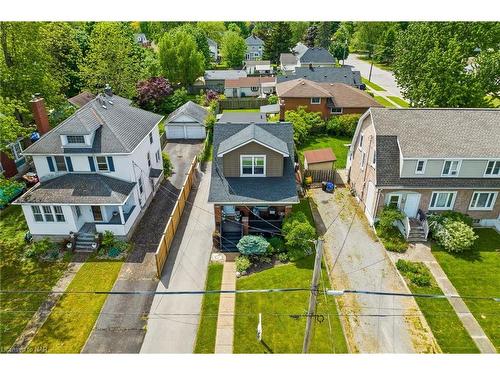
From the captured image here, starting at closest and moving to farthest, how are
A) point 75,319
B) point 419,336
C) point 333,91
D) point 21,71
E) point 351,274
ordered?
point 419,336 < point 75,319 < point 351,274 < point 21,71 < point 333,91

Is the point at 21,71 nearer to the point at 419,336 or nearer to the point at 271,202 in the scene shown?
the point at 271,202

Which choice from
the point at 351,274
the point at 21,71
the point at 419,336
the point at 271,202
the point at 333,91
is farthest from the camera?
the point at 333,91

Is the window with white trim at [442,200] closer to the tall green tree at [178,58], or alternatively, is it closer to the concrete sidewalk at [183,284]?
the concrete sidewalk at [183,284]

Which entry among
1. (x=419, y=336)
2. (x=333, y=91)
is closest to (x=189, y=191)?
(x=419, y=336)

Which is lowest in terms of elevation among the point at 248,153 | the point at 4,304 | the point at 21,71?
the point at 4,304

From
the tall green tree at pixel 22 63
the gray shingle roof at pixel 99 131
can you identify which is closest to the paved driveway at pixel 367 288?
the gray shingle roof at pixel 99 131

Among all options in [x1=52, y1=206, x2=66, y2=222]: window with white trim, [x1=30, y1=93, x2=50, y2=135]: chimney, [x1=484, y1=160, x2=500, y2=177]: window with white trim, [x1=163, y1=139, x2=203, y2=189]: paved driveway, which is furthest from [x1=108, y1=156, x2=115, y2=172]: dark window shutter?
[x1=484, y1=160, x2=500, y2=177]: window with white trim

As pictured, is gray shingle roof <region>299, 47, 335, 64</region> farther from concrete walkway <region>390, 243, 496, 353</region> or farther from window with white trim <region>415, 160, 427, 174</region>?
concrete walkway <region>390, 243, 496, 353</region>

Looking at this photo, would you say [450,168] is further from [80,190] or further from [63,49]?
[63,49]
